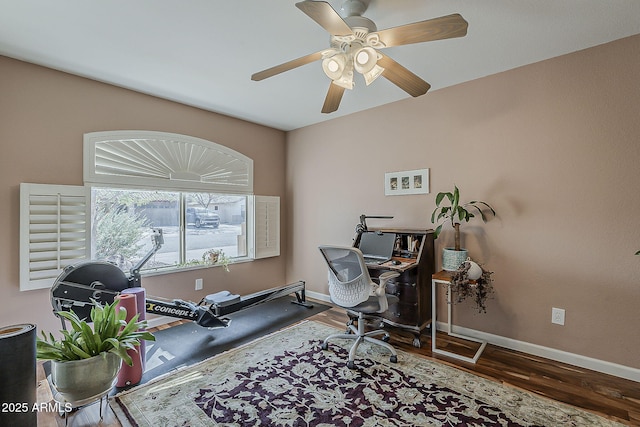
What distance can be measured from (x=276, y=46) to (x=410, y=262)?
2299 mm

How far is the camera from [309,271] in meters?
4.50

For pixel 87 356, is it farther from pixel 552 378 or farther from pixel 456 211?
pixel 552 378

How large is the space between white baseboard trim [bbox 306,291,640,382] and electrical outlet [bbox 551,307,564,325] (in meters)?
0.25

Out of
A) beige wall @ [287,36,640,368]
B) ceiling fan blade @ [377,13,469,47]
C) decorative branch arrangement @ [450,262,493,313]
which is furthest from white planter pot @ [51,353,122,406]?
beige wall @ [287,36,640,368]

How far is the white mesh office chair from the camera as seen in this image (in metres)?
2.43

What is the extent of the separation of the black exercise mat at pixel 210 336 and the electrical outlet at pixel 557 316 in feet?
7.92

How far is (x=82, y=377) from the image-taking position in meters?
1.03

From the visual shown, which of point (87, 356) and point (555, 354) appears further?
point (555, 354)

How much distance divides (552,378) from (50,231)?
4397mm

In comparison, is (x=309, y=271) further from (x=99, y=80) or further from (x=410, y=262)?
(x=99, y=80)

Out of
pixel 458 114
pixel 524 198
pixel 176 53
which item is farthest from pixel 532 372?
pixel 176 53

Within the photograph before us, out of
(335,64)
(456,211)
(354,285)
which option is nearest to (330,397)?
(354,285)

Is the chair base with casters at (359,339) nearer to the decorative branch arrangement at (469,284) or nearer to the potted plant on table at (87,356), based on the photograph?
the decorative branch arrangement at (469,284)

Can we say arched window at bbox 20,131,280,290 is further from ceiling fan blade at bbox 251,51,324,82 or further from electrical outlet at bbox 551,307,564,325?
electrical outlet at bbox 551,307,564,325
